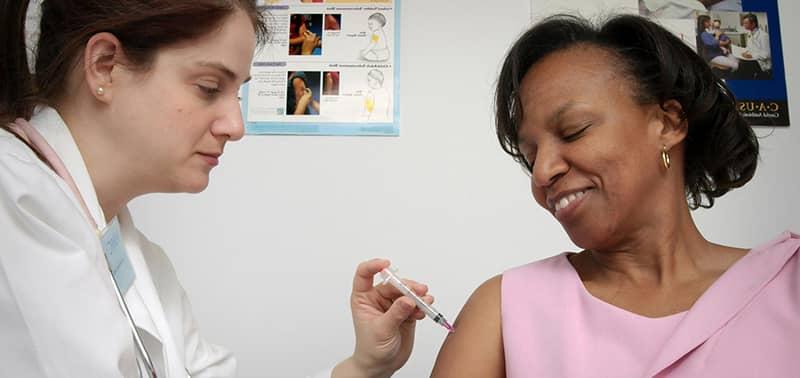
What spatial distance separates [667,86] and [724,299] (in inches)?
15.0

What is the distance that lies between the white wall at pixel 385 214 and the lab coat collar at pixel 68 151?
733 mm

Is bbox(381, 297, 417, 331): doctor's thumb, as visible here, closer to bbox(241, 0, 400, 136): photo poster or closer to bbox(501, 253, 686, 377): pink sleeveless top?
bbox(501, 253, 686, 377): pink sleeveless top

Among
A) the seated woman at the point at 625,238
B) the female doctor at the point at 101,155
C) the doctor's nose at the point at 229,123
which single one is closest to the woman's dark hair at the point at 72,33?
the female doctor at the point at 101,155

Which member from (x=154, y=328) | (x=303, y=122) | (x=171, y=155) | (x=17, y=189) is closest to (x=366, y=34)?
(x=303, y=122)

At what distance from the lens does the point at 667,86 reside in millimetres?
1057

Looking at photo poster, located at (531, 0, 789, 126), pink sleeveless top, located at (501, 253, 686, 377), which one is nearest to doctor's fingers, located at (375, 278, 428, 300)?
pink sleeveless top, located at (501, 253, 686, 377)

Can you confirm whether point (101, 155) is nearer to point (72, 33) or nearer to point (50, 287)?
point (72, 33)

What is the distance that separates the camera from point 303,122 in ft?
5.45

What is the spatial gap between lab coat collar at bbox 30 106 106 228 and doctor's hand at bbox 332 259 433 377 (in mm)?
470

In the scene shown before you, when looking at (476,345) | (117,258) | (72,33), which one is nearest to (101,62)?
(72,33)

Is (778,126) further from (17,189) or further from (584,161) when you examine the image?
(17,189)

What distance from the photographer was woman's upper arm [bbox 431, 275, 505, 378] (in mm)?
1021

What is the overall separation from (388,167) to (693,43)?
952mm

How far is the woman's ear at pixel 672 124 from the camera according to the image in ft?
3.51
